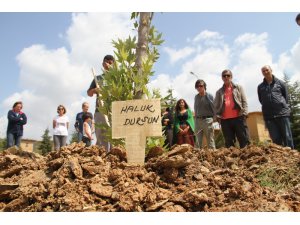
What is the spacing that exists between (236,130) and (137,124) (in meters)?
2.90

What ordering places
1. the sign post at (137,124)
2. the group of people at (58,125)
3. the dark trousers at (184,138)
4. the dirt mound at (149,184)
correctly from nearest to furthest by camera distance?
1. the dirt mound at (149,184)
2. the sign post at (137,124)
3. the dark trousers at (184,138)
4. the group of people at (58,125)

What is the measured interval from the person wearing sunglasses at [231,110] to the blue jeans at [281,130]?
18.2 inches

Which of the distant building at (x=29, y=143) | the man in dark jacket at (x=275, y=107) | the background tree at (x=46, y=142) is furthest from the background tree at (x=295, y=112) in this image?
the distant building at (x=29, y=143)

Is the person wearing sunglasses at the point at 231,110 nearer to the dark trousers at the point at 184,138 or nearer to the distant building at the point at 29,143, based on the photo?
the dark trousers at the point at 184,138

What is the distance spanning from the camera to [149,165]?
8.52 ft

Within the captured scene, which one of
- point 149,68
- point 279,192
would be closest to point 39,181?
point 149,68

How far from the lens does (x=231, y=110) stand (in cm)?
515

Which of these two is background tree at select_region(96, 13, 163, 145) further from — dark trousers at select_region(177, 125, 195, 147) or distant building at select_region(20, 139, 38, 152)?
distant building at select_region(20, 139, 38, 152)

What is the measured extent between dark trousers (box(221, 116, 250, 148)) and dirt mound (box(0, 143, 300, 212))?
1902mm

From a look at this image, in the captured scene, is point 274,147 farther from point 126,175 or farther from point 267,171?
point 126,175

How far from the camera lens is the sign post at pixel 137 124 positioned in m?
2.66

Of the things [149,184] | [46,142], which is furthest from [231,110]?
[46,142]

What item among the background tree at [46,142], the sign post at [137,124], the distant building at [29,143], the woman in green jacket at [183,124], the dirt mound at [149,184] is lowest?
the dirt mound at [149,184]

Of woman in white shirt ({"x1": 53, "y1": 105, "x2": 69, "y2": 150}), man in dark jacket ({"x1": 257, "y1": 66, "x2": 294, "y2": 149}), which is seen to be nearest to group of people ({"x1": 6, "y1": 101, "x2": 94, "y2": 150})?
woman in white shirt ({"x1": 53, "y1": 105, "x2": 69, "y2": 150})
